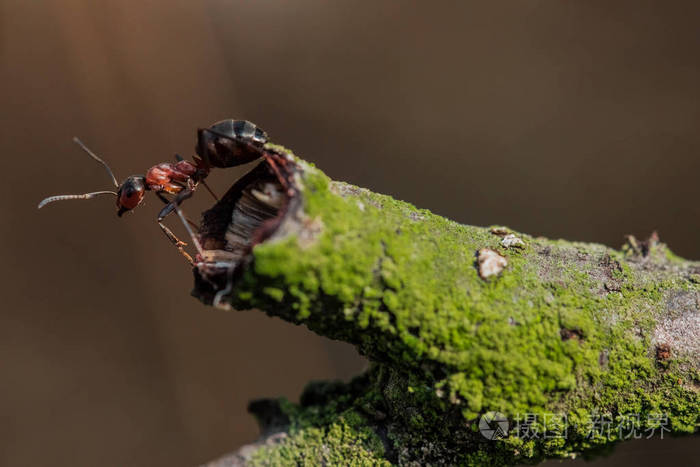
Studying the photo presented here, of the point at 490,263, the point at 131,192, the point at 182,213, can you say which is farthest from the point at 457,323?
the point at 131,192

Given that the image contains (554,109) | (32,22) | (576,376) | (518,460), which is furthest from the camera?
(554,109)

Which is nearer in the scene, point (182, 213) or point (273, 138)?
point (182, 213)

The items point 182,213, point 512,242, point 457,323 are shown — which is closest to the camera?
point 457,323

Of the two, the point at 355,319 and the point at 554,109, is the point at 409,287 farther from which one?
the point at 554,109

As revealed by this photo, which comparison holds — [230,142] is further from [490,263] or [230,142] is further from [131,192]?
[490,263]

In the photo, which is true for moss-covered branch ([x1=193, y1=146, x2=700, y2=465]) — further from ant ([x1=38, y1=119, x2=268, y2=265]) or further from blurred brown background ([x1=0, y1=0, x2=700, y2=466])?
blurred brown background ([x1=0, y1=0, x2=700, y2=466])

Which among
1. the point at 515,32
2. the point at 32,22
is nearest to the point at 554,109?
the point at 515,32

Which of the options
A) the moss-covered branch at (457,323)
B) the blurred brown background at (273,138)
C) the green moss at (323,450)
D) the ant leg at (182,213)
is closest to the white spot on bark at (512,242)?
the moss-covered branch at (457,323)
